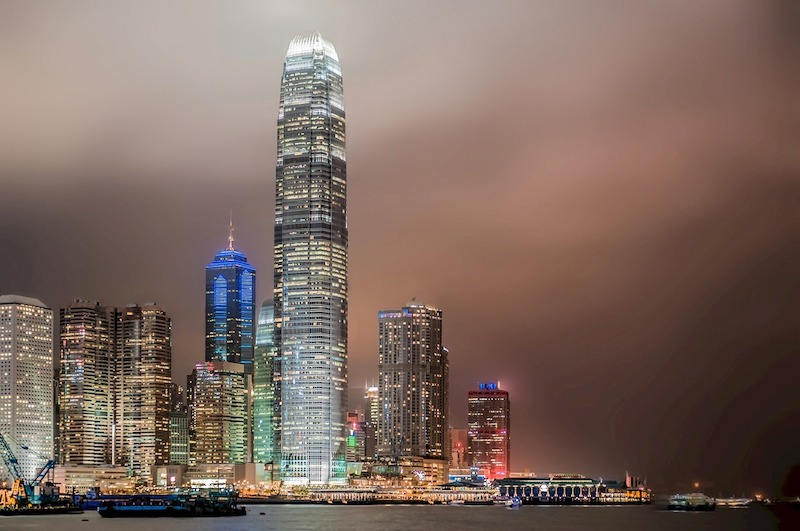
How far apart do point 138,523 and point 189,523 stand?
27.2 ft

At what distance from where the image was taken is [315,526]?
17738 cm

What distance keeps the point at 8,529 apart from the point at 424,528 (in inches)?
2006

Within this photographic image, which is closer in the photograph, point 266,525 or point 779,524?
point 266,525

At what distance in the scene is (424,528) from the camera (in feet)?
569

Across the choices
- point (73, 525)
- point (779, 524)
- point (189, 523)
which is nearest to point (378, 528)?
point (189, 523)

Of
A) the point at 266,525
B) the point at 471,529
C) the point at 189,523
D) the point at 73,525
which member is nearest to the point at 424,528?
the point at 471,529

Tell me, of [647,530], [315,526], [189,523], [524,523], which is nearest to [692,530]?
[647,530]

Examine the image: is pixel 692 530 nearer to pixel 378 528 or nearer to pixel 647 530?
pixel 647 530

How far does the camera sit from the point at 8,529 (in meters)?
175

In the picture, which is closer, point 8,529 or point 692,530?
point 8,529

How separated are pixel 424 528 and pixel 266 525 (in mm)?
22451

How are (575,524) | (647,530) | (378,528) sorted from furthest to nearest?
(575,524)
(647,530)
(378,528)

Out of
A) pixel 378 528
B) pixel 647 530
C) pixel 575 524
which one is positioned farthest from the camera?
pixel 575 524

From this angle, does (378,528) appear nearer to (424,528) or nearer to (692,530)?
(424,528)
